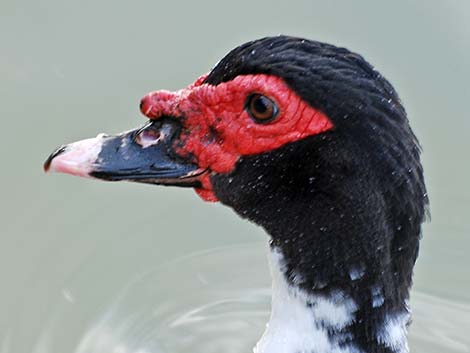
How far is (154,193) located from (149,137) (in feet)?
5.51

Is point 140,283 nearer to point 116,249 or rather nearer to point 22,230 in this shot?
point 116,249

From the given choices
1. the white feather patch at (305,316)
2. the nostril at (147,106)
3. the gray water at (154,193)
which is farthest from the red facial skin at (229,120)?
the gray water at (154,193)

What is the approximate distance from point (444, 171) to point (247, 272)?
0.96 meters

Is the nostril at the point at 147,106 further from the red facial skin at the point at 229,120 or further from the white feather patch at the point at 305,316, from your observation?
the white feather patch at the point at 305,316

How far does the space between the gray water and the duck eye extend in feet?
5.76

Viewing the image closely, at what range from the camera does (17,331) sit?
443cm

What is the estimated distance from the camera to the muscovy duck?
2.89 m

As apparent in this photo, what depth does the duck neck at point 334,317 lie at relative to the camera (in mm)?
3174

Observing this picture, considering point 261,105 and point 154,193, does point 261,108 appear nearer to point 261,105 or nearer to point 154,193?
point 261,105

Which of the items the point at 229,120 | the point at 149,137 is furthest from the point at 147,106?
the point at 229,120

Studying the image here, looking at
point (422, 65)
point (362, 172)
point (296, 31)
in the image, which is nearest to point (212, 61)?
point (296, 31)

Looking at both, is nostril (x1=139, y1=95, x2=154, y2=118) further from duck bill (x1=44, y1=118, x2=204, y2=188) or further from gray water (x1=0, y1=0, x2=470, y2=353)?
gray water (x1=0, y1=0, x2=470, y2=353)

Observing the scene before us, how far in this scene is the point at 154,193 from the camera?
4.89m

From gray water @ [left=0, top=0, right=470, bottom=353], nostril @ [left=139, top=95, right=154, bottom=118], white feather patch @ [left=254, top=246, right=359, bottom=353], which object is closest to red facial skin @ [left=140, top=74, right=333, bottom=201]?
nostril @ [left=139, top=95, right=154, bottom=118]
